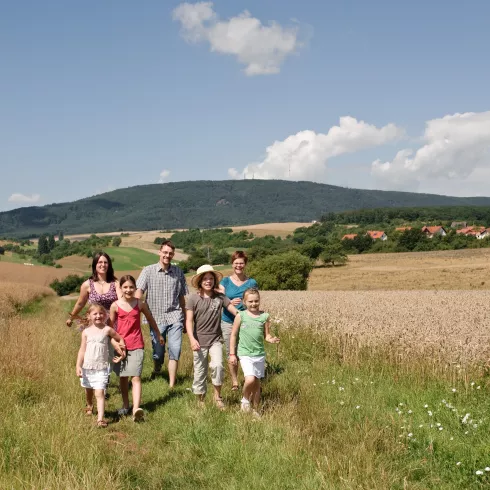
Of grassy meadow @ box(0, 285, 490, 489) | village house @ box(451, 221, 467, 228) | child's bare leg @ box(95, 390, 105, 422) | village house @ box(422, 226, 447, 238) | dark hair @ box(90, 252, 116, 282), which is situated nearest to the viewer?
grassy meadow @ box(0, 285, 490, 489)

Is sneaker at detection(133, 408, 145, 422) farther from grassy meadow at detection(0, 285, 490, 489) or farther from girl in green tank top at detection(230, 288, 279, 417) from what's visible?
girl in green tank top at detection(230, 288, 279, 417)

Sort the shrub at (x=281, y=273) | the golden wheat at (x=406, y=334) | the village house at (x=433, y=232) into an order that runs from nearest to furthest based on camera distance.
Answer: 1. the golden wheat at (x=406, y=334)
2. the shrub at (x=281, y=273)
3. the village house at (x=433, y=232)

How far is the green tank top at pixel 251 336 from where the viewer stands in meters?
6.05

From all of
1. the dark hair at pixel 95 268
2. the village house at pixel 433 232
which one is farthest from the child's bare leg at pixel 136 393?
the village house at pixel 433 232

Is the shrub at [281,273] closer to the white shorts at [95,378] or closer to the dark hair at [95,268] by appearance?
the dark hair at [95,268]

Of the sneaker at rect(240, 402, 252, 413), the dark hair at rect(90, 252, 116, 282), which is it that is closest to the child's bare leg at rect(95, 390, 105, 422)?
the sneaker at rect(240, 402, 252, 413)

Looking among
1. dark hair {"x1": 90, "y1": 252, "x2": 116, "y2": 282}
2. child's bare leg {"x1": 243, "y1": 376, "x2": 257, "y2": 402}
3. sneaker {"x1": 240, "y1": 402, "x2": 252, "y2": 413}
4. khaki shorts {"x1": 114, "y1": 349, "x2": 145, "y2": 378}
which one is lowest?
sneaker {"x1": 240, "y1": 402, "x2": 252, "y2": 413}

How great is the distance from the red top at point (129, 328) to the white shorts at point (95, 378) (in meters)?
0.46

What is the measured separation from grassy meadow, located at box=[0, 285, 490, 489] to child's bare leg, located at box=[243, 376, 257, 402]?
202 millimetres

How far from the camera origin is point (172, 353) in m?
7.83

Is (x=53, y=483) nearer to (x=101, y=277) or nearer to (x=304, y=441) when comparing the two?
(x=304, y=441)

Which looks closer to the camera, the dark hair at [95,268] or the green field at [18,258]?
the dark hair at [95,268]

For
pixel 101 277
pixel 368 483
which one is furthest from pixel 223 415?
pixel 101 277

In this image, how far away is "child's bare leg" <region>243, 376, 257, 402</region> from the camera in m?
5.93
